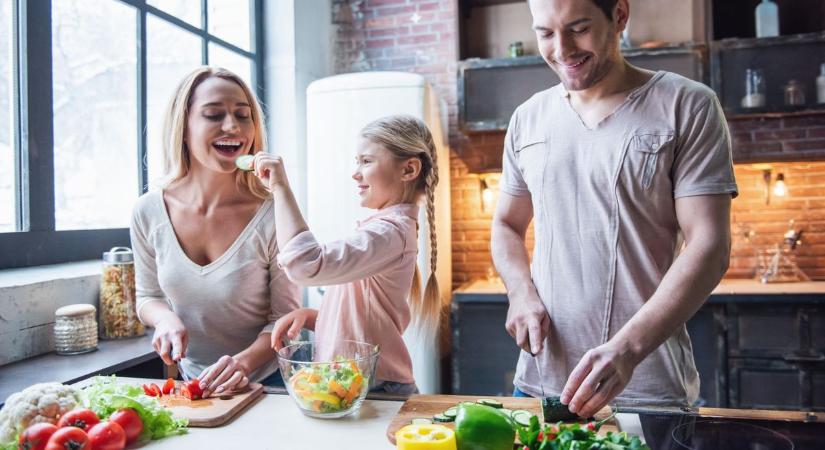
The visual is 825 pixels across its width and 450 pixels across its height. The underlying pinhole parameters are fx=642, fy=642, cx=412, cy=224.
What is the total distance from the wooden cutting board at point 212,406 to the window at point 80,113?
1302mm

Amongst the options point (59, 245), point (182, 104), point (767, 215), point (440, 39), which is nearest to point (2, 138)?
point (59, 245)

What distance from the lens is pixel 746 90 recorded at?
131 inches

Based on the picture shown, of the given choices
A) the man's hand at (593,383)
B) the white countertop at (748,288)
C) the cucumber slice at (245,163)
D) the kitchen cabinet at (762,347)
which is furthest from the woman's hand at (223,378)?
the kitchen cabinet at (762,347)

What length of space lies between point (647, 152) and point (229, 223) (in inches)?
41.1

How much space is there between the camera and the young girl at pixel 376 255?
138cm

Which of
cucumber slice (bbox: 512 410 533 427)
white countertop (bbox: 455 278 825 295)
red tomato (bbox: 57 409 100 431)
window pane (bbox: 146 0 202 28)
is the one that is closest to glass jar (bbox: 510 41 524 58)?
white countertop (bbox: 455 278 825 295)

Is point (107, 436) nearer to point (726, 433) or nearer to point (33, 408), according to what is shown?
point (33, 408)

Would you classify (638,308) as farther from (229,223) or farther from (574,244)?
(229,223)

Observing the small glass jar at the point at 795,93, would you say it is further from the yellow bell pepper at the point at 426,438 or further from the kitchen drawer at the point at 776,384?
the yellow bell pepper at the point at 426,438

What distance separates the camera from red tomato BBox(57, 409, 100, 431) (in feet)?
3.57

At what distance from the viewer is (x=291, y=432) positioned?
1166mm

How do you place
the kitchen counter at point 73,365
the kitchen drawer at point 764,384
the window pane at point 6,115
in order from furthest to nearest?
the kitchen drawer at point 764,384 < the window pane at point 6,115 < the kitchen counter at point 73,365

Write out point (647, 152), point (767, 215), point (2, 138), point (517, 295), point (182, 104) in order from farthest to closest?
1. point (767, 215)
2. point (2, 138)
3. point (182, 104)
4. point (517, 295)
5. point (647, 152)

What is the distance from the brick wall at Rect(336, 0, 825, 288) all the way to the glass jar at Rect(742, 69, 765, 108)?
0.93 ft
